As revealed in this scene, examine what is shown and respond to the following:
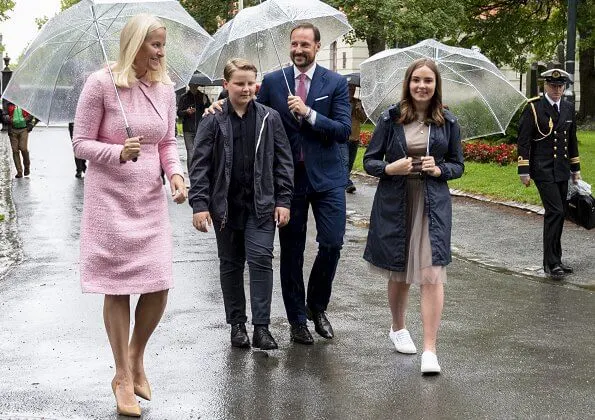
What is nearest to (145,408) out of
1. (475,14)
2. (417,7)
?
(475,14)

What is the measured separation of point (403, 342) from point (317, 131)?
1446mm

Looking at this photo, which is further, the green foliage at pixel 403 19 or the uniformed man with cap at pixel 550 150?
the green foliage at pixel 403 19

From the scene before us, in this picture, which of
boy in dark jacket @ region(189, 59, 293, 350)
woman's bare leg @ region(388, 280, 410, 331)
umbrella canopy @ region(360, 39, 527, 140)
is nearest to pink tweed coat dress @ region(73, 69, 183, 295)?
boy in dark jacket @ region(189, 59, 293, 350)

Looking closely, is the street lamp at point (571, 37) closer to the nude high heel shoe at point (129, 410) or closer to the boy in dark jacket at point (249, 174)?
the boy in dark jacket at point (249, 174)

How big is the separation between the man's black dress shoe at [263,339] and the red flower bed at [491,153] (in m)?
15.8

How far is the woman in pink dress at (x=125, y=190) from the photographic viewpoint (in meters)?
5.71

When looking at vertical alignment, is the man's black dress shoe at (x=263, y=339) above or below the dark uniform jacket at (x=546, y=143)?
below

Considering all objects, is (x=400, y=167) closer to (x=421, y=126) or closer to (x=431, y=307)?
(x=421, y=126)

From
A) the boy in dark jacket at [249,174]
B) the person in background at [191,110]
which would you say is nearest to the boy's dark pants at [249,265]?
the boy in dark jacket at [249,174]

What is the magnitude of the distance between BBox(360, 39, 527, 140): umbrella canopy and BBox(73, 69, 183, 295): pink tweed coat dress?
336cm

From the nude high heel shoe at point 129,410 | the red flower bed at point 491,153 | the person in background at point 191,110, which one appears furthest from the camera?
the red flower bed at point 491,153

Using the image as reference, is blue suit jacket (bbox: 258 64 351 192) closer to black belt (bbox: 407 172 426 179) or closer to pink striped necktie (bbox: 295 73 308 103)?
pink striped necktie (bbox: 295 73 308 103)

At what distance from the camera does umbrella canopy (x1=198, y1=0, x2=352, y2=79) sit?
8070mm

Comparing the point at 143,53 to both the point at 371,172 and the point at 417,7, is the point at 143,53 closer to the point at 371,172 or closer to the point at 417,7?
the point at 371,172
